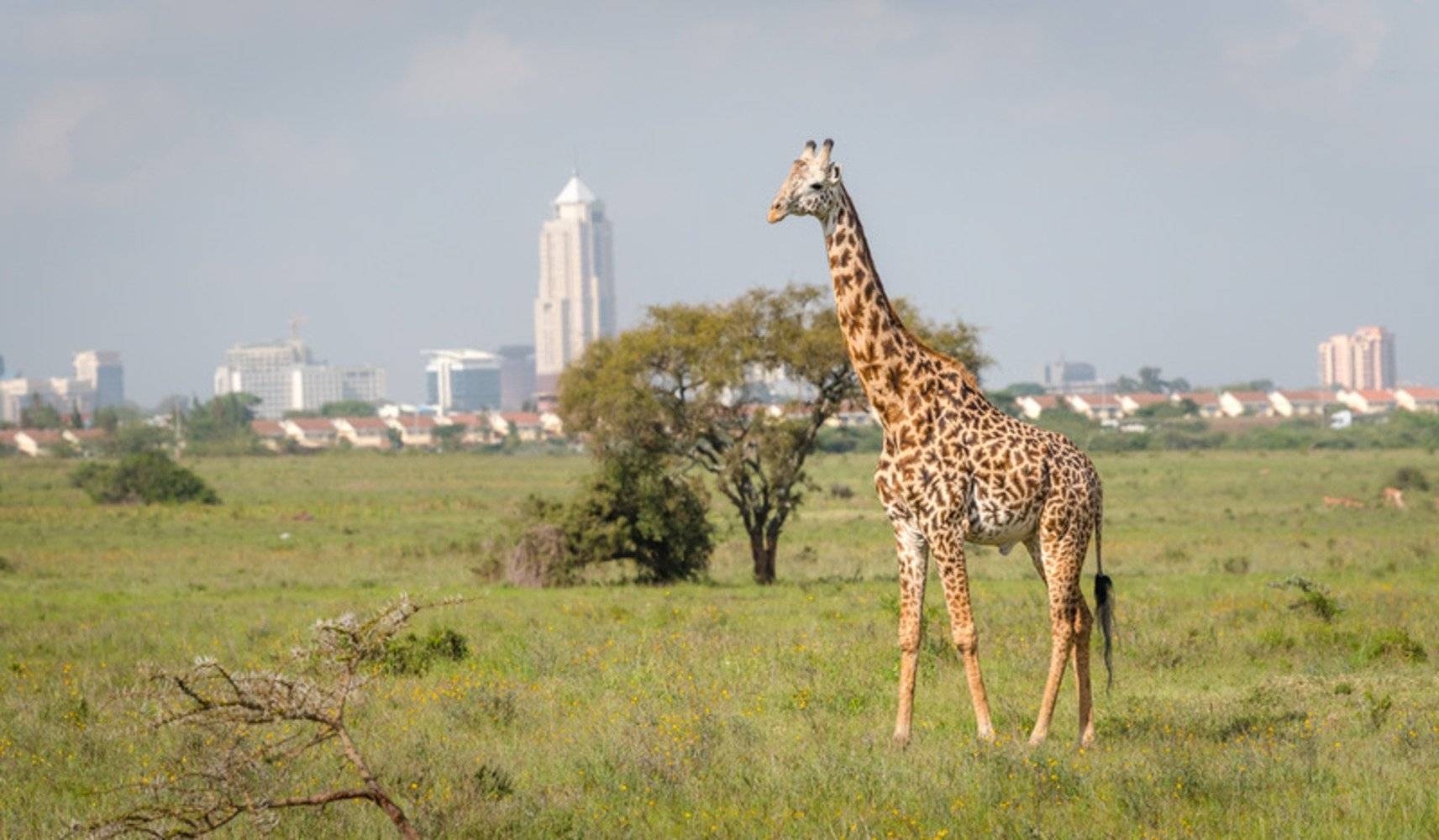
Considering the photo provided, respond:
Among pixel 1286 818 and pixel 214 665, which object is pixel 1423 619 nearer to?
pixel 1286 818

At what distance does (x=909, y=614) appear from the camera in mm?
13977

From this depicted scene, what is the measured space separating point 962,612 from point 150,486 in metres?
56.8

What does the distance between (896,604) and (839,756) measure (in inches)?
440

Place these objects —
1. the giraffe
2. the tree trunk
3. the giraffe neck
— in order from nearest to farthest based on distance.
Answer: the giraffe → the giraffe neck → the tree trunk

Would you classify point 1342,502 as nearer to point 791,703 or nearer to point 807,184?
point 791,703

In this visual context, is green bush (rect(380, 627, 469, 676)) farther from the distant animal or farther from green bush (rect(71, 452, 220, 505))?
green bush (rect(71, 452, 220, 505))

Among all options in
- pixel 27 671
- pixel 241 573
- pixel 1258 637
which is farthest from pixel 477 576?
pixel 1258 637

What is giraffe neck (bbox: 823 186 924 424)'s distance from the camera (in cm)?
1427

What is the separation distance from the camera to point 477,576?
33.5 metres

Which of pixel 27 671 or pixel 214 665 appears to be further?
pixel 27 671

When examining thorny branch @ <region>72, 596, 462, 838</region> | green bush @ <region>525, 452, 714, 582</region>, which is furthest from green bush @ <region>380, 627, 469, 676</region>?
green bush @ <region>525, 452, 714, 582</region>

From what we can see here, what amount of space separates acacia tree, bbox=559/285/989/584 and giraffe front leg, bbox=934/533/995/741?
757 inches

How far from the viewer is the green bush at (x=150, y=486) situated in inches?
2598

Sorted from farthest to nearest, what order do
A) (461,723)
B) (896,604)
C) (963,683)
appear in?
(896,604), (963,683), (461,723)
